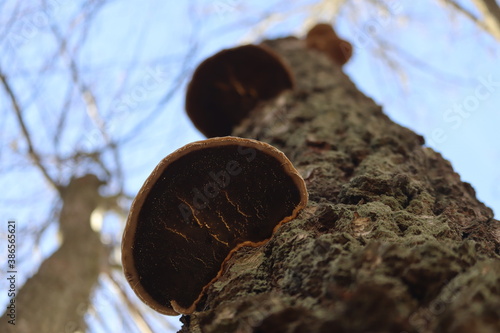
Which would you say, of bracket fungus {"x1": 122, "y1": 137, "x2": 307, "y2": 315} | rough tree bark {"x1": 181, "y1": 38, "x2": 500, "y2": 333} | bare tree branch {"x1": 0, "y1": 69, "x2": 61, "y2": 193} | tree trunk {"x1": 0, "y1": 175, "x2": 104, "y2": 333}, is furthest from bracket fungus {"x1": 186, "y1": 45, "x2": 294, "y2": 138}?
bare tree branch {"x1": 0, "y1": 69, "x2": 61, "y2": 193}

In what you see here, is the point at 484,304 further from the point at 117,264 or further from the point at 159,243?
the point at 117,264

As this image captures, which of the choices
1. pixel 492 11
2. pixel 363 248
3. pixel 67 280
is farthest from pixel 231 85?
pixel 67 280

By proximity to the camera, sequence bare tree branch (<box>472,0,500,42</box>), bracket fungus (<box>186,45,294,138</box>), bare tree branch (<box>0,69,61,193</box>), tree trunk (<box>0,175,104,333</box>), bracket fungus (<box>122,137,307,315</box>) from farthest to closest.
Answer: bare tree branch (<box>0,69,61,193</box>) → tree trunk (<box>0,175,104,333</box>) → bare tree branch (<box>472,0,500,42</box>) → bracket fungus (<box>186,45,294,138</box>) → bracket fungus (<box>122,137,307,315</box>)

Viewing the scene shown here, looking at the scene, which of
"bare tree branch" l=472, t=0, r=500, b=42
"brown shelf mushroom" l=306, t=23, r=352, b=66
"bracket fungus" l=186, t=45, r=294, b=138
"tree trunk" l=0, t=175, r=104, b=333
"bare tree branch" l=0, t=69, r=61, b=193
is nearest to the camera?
"bracket fungus" l=186, t=45, r=294, b=138

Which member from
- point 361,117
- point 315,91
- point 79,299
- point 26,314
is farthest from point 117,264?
point 361,117

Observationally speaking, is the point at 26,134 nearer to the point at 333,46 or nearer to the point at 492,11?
the point at 333,46

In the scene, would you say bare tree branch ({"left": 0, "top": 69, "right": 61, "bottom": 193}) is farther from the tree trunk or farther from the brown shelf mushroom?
the brown shelf mushroom
